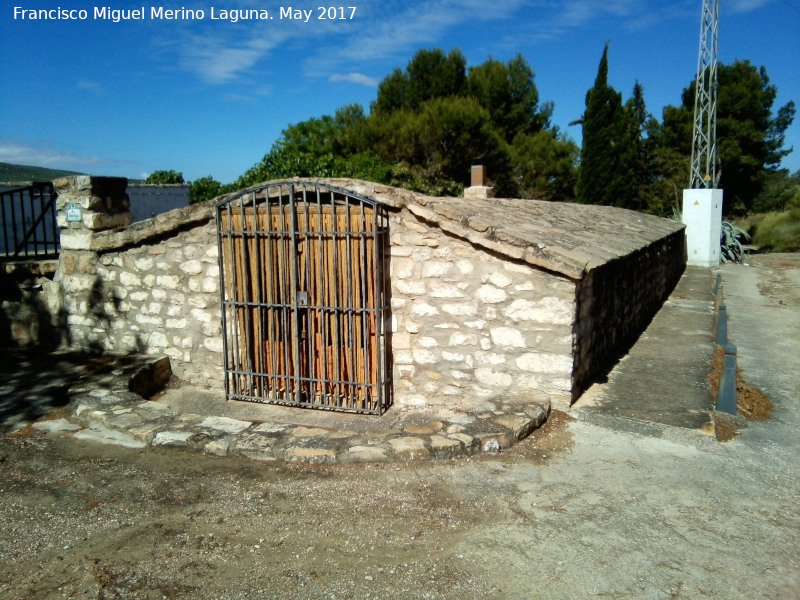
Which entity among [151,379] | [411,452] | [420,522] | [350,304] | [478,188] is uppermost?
[478,188]

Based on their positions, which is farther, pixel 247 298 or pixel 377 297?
pixel 247 298

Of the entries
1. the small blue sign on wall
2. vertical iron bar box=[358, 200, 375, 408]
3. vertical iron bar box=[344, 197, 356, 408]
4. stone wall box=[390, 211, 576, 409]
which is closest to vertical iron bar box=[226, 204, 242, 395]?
vertical iron bar box=[344, 197, 356, 408]

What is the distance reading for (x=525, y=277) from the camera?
5.16 m

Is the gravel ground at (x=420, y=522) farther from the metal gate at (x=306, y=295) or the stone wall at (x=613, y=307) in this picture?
the metal gate at (x=306, y=295)

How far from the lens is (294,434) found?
4.80 meters

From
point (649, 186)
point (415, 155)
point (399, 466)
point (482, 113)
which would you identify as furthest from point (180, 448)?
point (649, 186)

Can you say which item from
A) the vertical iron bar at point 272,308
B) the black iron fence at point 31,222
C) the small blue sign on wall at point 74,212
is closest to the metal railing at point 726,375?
the vertical iron bar at point 272,308

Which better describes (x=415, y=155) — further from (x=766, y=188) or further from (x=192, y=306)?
(x=766, y=188)

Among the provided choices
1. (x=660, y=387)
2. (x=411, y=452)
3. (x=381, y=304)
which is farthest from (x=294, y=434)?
(x=660, y=387)

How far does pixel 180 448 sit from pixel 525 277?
3.15 meters

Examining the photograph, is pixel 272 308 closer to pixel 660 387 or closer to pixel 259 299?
pixel 259 299

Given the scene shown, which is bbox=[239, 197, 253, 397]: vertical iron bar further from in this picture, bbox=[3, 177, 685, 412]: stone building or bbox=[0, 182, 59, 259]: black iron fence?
bbox=[0, 182, 59, 259]: black iron fence

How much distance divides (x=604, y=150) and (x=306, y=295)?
2190 centimetres

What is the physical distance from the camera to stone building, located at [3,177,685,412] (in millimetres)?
5223
